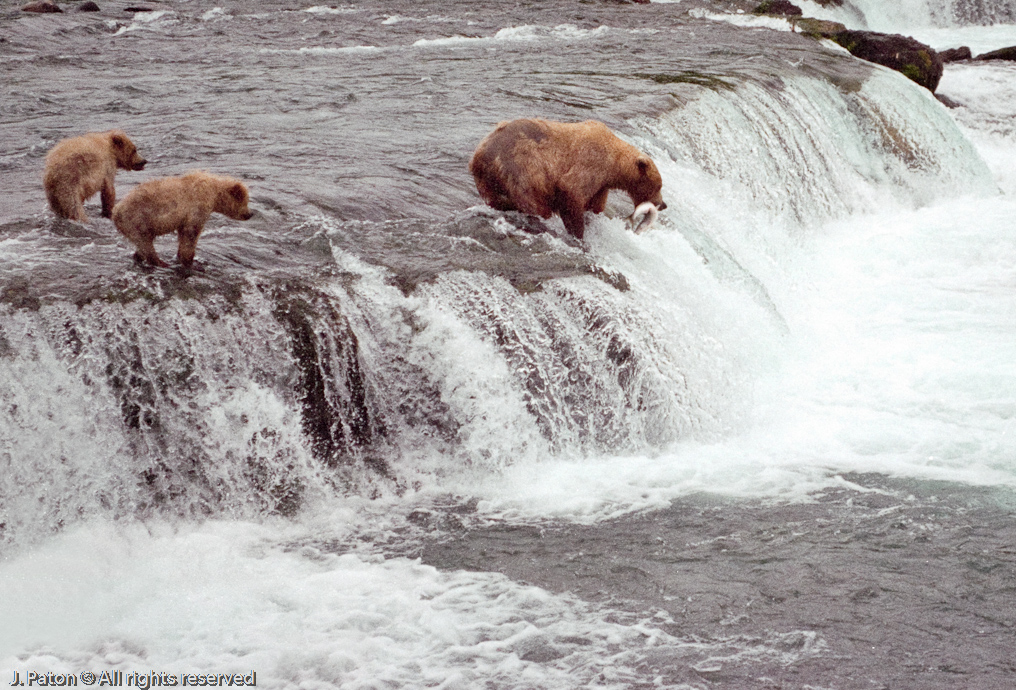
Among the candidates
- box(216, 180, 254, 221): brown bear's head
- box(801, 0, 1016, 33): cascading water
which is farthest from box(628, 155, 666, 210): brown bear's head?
box(801, 0, 1016, 33): cascading water

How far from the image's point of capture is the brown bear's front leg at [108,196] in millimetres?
7328

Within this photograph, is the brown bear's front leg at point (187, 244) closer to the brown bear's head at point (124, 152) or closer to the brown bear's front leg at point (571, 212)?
the brown bear's head at point (124, 152)

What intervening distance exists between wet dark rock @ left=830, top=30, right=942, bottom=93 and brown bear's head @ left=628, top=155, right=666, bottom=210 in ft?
36.1

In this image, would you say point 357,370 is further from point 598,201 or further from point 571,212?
point 598,201

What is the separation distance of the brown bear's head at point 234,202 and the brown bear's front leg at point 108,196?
121 cm

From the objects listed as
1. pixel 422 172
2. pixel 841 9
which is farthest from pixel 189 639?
pixel 841 9

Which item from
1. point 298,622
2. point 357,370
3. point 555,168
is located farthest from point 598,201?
point 298,622

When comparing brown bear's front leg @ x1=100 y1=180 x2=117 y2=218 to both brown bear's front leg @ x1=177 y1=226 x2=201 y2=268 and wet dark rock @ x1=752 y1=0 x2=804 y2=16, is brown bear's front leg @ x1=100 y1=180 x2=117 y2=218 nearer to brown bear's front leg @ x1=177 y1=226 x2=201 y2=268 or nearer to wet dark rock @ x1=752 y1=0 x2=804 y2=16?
brown bear's front leg @ x1=177 y1=226 x2=201 y2=268

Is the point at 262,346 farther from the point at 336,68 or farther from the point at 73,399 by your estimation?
the point at 336,68

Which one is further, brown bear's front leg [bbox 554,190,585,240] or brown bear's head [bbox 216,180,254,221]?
brown bear's front leg [bbox 554,190,585,240]

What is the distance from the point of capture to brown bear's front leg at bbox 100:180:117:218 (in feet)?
24.0

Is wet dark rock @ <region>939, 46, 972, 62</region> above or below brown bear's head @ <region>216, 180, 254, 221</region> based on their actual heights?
above

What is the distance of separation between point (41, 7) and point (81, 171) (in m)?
14.7

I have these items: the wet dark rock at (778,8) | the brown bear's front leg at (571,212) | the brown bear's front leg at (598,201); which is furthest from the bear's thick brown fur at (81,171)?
the wet dark rock at (778,8)
